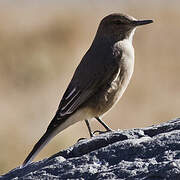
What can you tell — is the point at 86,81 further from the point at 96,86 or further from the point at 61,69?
the point at 61,69

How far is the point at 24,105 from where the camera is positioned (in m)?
18.8

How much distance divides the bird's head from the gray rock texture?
314 cm

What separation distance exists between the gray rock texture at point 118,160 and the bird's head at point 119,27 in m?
3.14

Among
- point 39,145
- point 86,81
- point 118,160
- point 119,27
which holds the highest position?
point 119,27

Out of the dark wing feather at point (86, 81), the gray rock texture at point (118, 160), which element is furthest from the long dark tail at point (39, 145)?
the gray rock texture at point (118, 160)

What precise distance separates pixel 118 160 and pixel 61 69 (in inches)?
586

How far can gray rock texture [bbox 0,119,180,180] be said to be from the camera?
230 inches

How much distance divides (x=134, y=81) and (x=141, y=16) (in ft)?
12.9

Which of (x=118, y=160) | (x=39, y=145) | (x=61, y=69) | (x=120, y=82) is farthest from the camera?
(x=61, y=69)

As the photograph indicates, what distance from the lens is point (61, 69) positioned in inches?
830

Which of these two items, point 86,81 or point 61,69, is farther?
point 61,69

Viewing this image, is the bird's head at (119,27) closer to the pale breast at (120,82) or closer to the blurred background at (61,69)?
the pale breast at (120,82)

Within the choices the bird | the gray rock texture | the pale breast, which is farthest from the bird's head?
the gray rock texture

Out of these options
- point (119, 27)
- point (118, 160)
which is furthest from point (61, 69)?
point (118, 160)
